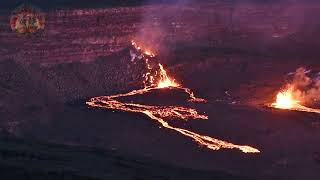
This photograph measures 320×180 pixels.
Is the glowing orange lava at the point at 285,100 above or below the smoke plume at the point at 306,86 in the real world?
below

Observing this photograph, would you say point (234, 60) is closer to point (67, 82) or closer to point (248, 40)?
point (248, 40)

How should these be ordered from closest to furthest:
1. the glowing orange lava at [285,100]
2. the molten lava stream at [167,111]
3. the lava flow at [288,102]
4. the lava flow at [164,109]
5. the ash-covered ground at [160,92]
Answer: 1. the ash-covered ground at [160,92]
2. the molten lava stream at [167,111]
3. the lava flow at [164,109]
4. the lava flow at [288,102]
5. the glowing orange lava at [285,100]

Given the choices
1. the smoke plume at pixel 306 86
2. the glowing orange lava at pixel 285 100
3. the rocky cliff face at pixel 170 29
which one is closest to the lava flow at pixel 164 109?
the rocky cliff face at pixel 170 29

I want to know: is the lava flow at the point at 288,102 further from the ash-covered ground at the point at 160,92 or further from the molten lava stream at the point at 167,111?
the molten lava stream at the point at 167,111

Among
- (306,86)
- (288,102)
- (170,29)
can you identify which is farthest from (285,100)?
(170,29)

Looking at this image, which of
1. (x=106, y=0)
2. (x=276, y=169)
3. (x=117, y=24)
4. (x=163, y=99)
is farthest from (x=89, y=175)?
(x=106, y=0)

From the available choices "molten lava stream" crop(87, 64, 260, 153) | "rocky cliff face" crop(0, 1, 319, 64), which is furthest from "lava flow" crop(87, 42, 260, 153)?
"rocky cliff face" crop(0, 1, 319, 64)

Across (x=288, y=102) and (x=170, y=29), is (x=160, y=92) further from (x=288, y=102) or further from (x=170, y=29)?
(x=288, y=102)

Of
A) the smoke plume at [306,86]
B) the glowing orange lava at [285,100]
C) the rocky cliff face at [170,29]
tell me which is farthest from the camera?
the rocky cliff face at [170,29]
